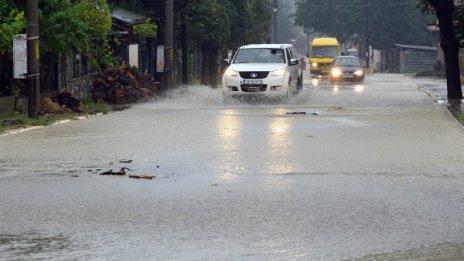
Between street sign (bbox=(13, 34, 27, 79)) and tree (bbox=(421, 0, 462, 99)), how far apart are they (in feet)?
43.2

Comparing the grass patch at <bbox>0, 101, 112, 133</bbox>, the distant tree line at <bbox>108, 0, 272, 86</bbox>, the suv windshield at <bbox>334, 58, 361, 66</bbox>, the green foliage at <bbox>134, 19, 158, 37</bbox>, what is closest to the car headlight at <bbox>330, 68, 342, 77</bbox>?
the suv windshield at <bbox>334, 58, 361, 66</bbox>

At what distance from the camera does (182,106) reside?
93.4 ft

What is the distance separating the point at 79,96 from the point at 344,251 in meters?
24.4

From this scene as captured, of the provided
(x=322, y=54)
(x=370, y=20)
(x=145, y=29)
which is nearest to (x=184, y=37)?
(x=145, y=29)

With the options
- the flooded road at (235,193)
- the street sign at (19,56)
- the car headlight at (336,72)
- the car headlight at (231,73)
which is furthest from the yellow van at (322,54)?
the flooded road at (235,193)

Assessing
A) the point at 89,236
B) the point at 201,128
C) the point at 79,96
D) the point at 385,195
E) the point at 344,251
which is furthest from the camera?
the point at 79,96

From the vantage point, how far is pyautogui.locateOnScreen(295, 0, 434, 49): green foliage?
103 metres

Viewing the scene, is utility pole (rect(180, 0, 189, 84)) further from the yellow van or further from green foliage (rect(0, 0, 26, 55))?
the yellow van

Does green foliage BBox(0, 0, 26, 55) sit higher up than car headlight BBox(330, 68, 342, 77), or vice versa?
green foliage BBox(0, 0, 26, 55)

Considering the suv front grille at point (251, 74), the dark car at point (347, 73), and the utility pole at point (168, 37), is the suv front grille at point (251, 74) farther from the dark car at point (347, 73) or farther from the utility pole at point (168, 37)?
the dark car at point (347, 73)

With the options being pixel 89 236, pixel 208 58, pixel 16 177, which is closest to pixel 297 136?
pixel 16 177

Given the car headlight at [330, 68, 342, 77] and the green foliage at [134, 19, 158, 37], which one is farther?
the car headlight at [330, 68, 342, 77]

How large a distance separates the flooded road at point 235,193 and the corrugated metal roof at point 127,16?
15893 mm

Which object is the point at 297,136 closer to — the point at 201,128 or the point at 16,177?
the point at 201,128
